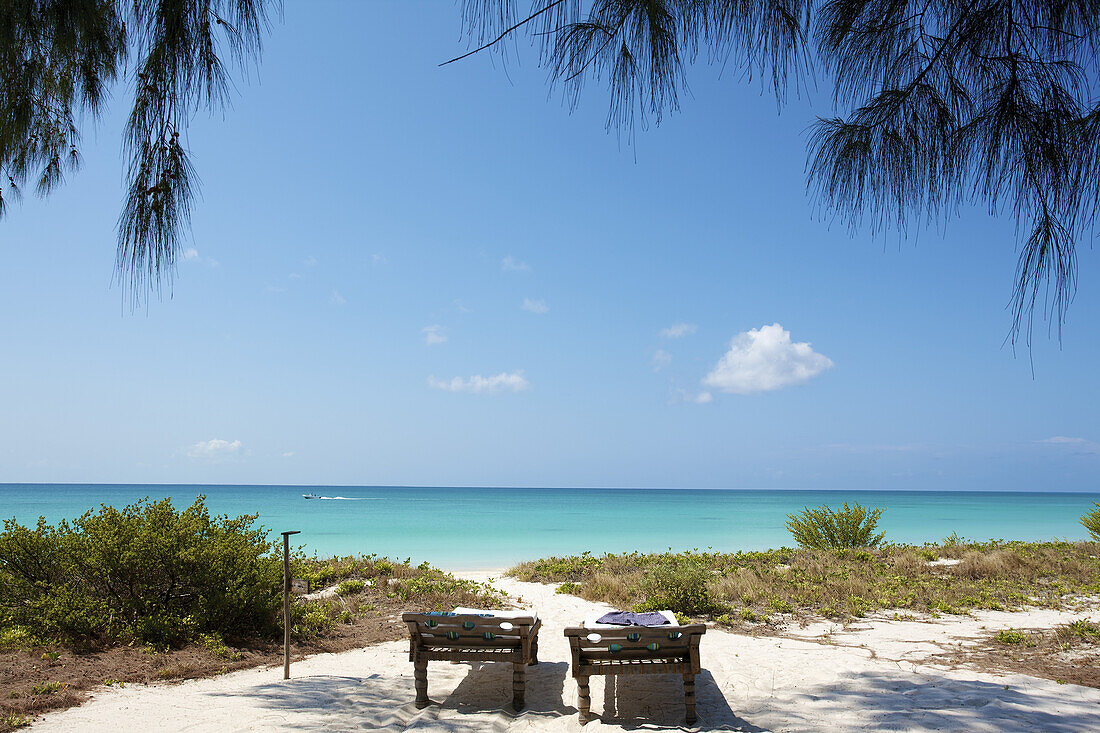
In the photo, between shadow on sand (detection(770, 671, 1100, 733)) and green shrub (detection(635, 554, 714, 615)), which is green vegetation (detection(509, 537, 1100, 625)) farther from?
shadow on sand (detection(770, 671, 1100, 733))

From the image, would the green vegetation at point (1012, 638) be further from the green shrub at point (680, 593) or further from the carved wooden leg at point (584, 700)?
the carved wooden leg at point (584, 700)

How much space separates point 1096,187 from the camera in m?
2.86

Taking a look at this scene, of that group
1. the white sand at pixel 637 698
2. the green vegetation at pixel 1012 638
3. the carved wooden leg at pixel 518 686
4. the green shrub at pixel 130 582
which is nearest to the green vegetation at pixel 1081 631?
the green vegetation at pixel 1012 638

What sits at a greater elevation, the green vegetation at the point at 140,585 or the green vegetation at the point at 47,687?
the green vegetation at the point at 140,585

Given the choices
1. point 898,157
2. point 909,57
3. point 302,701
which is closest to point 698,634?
point 302,701

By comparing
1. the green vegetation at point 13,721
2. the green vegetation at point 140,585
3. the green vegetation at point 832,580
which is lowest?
the green vegetation at point 832,580

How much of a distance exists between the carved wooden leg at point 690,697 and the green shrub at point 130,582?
4430 mm

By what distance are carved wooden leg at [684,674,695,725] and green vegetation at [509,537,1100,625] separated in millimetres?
3113

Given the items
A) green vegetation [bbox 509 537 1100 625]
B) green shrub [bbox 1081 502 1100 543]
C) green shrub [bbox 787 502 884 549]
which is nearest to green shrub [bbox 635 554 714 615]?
green vegetation [bbox 509 537 1100 625]

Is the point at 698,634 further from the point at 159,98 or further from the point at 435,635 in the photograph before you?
the point at 159,98

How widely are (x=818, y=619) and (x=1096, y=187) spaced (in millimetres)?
6038

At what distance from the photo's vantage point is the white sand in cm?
429

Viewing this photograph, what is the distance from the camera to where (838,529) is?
47.5ft

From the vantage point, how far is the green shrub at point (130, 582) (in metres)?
6.06
